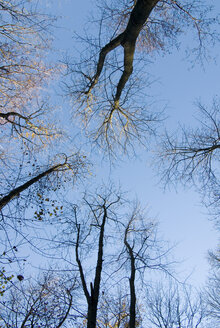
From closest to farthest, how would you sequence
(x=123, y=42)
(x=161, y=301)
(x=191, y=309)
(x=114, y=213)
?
(x=123, y=42) → (x=114, y=213) → (x=191, y=309) → (x=161, y=301)

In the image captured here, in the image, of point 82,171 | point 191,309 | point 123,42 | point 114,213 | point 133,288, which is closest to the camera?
point 123,42

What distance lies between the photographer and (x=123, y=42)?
17.4 feet

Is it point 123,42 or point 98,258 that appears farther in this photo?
point 98,258

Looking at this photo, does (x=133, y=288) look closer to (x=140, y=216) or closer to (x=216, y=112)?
(x=140, y=216)

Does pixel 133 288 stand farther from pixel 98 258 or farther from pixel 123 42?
pixel 123 42

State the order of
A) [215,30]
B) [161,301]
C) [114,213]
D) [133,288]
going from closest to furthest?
[215,30], [133,288], [114,213], [161,301]

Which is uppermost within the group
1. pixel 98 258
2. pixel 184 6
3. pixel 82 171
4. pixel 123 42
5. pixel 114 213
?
pixel 184 6

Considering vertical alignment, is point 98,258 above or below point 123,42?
below

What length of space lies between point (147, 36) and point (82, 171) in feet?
15.6

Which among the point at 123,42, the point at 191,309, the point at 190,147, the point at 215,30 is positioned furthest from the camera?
the point at 191,309

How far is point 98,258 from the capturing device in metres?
6.38

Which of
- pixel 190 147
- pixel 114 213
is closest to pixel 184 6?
pixel 190 147

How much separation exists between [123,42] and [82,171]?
4009mm

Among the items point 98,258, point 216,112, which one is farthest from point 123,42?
point 98,258
